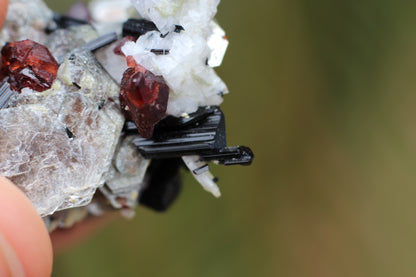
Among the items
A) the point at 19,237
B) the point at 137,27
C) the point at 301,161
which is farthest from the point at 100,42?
the point at 301,161

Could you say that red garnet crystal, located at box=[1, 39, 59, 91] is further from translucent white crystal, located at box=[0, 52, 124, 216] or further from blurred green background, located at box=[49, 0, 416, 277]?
blurred green background, located at box=[49, 0, 416, 277]

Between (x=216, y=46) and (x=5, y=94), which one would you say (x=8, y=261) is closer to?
(x=5, y=94)

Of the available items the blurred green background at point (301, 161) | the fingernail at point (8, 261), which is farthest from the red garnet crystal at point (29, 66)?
the blurred green background at point (301, 161)

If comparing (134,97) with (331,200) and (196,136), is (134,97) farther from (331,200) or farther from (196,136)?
(331,200)

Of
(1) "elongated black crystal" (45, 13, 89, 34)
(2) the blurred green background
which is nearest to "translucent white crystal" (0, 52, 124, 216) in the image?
(1) "elongated black crystal" (45, 13, 89, 34)

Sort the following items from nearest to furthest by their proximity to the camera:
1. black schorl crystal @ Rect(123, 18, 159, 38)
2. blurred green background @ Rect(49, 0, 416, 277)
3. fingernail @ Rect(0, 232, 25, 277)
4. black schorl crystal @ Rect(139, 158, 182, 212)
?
fingernail @ Rect(0, 232, 25, 277) < black schorl crystal @ Rect(123, 18, 159, 38) < black schorl crystal @ Rect(139, 158, 182, 212) < blurred green background @ Rect(49, 0, 416, 277)

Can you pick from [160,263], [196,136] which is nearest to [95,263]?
[160,263]
